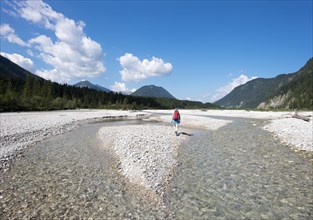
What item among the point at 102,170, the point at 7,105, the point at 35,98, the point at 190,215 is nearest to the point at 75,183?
the point at 102,170

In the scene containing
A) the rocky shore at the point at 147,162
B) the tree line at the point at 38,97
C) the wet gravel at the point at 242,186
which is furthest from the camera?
the tree line at the point at 38,97

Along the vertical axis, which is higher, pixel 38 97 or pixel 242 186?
pixel 38 97

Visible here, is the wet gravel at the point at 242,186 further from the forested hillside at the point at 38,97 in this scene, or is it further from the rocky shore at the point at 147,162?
the forested hillside at the point at 38,97

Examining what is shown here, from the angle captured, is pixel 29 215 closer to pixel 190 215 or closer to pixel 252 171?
pixel 190 215

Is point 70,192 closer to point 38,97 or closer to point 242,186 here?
point 242,186

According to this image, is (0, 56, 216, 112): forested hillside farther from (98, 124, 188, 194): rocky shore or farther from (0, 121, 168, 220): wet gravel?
(0, 121, 168, 220): wet gravel

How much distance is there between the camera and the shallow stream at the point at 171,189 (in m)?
8.36

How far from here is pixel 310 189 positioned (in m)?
10.7

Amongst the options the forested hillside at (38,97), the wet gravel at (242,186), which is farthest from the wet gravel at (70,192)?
the forested hillside at (38,97)

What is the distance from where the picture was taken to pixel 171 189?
10.5m

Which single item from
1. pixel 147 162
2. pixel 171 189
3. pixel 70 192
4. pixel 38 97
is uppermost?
pixel 38 97

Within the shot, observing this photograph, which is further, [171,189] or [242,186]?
[242,186]

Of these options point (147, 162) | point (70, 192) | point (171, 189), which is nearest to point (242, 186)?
point (171, 189)

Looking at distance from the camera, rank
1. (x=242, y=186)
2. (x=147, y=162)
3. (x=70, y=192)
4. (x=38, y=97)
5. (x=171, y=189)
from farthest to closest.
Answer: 1. (x=38, y=97)
2. (x=147, y=162)
3. (x=242, y=186)
4. (x=171, y=189)
5. (x=70, y=192)
